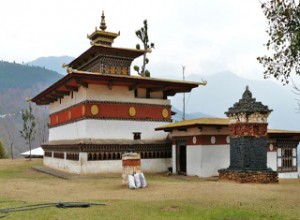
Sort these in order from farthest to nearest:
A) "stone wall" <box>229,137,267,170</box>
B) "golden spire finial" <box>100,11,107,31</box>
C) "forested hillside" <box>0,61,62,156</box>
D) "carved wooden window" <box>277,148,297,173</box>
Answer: "forested hillside" <box>0,61,62,156</box> → "golden spire finial" <box>100,11,107,31</box> → "carved wooden window" <box>277,148,297,173</box> → "stone wall" <box>229,137,267,170</box>

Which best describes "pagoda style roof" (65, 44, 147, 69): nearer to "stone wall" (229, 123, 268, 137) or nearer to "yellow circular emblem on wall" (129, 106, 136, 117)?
"yellow circular emblem on wall" (129, 106, 136, 117)

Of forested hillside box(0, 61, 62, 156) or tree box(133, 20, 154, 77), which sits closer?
tree box(133, 20, 154, 77)

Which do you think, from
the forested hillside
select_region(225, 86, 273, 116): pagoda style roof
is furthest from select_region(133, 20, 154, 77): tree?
the forested hillside

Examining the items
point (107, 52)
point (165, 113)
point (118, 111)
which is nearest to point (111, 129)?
point (118, 111)

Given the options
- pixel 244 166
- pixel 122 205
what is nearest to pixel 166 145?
pixel 244 166

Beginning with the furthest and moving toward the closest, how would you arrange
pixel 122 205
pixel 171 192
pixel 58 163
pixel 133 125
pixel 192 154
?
1. pixel 58 163
2. pixel 133 125
3. pixel 192 154
4. pixel 171 192
5. pixel 122 205

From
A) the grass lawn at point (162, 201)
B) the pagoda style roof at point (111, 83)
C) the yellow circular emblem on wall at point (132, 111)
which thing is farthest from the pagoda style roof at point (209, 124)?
the grass lawn at point (162, 201)

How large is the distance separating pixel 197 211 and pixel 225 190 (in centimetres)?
427

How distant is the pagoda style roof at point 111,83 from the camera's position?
2411 cm

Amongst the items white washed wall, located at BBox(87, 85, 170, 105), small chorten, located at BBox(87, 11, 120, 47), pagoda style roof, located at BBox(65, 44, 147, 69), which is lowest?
white washed wall, located at BBox(87, 85, 170, 105)

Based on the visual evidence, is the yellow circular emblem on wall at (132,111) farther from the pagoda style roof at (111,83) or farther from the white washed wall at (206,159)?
the white washed wall at (206,159)

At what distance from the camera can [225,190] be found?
15.0 m

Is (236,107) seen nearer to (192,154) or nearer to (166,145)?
(192,154)

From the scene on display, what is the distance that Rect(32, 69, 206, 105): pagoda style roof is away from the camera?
2411 centimetres
